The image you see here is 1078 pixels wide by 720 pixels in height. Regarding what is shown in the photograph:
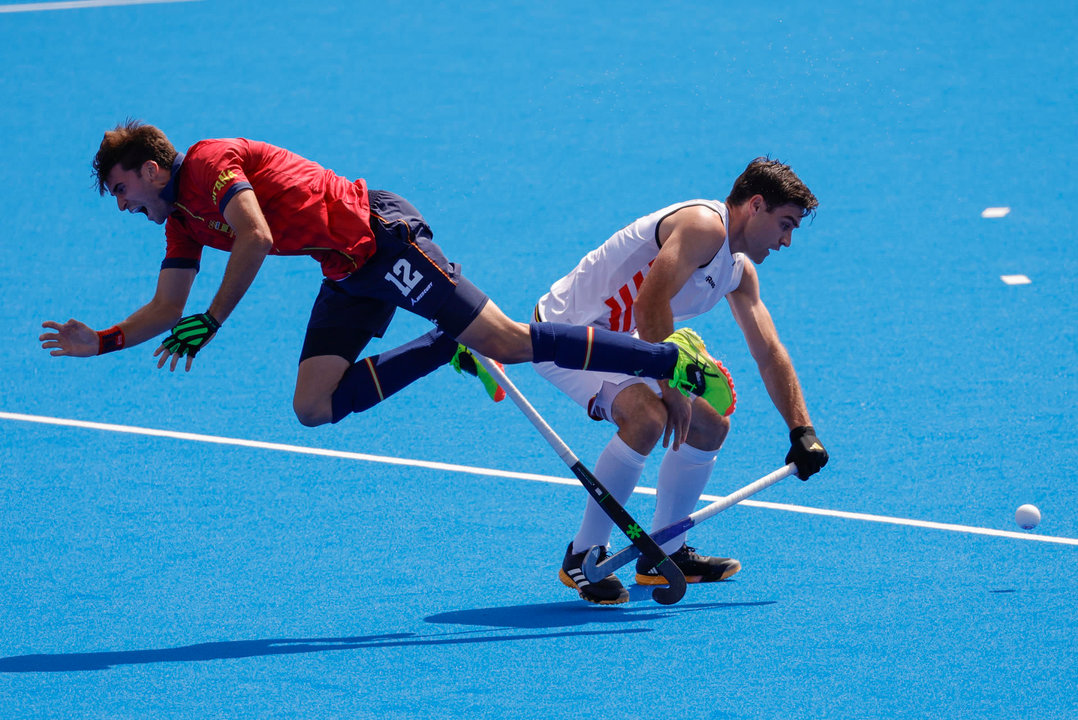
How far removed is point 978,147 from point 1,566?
23.3 ft

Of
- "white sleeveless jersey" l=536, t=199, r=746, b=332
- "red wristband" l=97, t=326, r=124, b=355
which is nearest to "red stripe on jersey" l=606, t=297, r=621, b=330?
"white sleeveless jersey" l=536, t=199, r=746, b=332

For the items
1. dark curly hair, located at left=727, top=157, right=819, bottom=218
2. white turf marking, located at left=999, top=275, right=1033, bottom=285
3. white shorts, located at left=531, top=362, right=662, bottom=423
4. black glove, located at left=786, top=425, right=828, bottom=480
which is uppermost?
white turf marking, located at left=999, top=275, right=1033, bottom=285

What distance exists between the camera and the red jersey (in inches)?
210

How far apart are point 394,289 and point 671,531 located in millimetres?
1335

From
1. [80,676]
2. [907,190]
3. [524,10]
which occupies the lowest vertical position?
[80,676]

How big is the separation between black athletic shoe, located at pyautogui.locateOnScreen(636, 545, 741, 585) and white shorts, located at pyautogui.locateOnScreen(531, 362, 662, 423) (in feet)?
1.93

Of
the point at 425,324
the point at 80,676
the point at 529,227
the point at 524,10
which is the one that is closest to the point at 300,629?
the point at 80,676

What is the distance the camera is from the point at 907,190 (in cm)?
996

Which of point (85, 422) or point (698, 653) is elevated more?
point (85, 422)

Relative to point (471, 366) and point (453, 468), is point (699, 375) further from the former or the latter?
point (453, 468)

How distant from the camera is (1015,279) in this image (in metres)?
8.77

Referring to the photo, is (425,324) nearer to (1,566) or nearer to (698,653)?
(1,566)

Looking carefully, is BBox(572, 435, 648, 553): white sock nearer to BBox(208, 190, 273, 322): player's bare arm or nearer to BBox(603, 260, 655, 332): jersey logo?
BBox(603, 260, 655, 332): jersey logo

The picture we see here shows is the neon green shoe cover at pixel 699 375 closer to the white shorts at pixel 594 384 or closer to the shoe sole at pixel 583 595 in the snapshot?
the white shorts at pixel 594 384
